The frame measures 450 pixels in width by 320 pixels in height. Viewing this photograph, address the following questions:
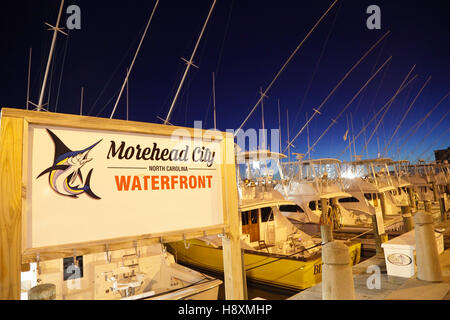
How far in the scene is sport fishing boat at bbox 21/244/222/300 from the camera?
20.9 ft

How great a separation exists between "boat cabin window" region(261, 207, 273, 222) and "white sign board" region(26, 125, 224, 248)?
9952 millimetres

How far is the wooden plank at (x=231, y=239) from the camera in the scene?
3.04 m

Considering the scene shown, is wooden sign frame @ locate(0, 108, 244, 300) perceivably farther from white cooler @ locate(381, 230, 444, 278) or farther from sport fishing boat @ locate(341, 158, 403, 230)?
sport fishing boat @ locate(341, 158, 403, 230)

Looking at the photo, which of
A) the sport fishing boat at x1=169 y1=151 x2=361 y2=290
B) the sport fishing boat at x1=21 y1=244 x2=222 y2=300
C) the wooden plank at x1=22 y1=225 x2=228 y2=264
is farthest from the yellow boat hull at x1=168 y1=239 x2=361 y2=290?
the wooden plank at x1=22 y1=225 x2=228 y2=264

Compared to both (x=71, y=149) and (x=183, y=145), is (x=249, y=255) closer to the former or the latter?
(x=183, y=145)

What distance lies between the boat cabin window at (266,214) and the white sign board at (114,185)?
392 inches

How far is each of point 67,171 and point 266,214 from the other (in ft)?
36.9

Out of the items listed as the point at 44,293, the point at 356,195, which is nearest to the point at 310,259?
the point at 44,293

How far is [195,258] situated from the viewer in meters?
13.1

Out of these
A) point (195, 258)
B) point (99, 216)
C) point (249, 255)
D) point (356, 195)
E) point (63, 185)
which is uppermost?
point (63, 185)

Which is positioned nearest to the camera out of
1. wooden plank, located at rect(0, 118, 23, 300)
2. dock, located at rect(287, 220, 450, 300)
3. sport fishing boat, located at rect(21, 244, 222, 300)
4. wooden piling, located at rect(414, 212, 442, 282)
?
wooden plank, located at rect(0, 118, 23, 300)

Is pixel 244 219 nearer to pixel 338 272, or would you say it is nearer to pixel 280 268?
pixel 280 268

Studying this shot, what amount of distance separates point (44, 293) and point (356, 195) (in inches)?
768

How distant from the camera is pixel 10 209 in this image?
6.65 ft
